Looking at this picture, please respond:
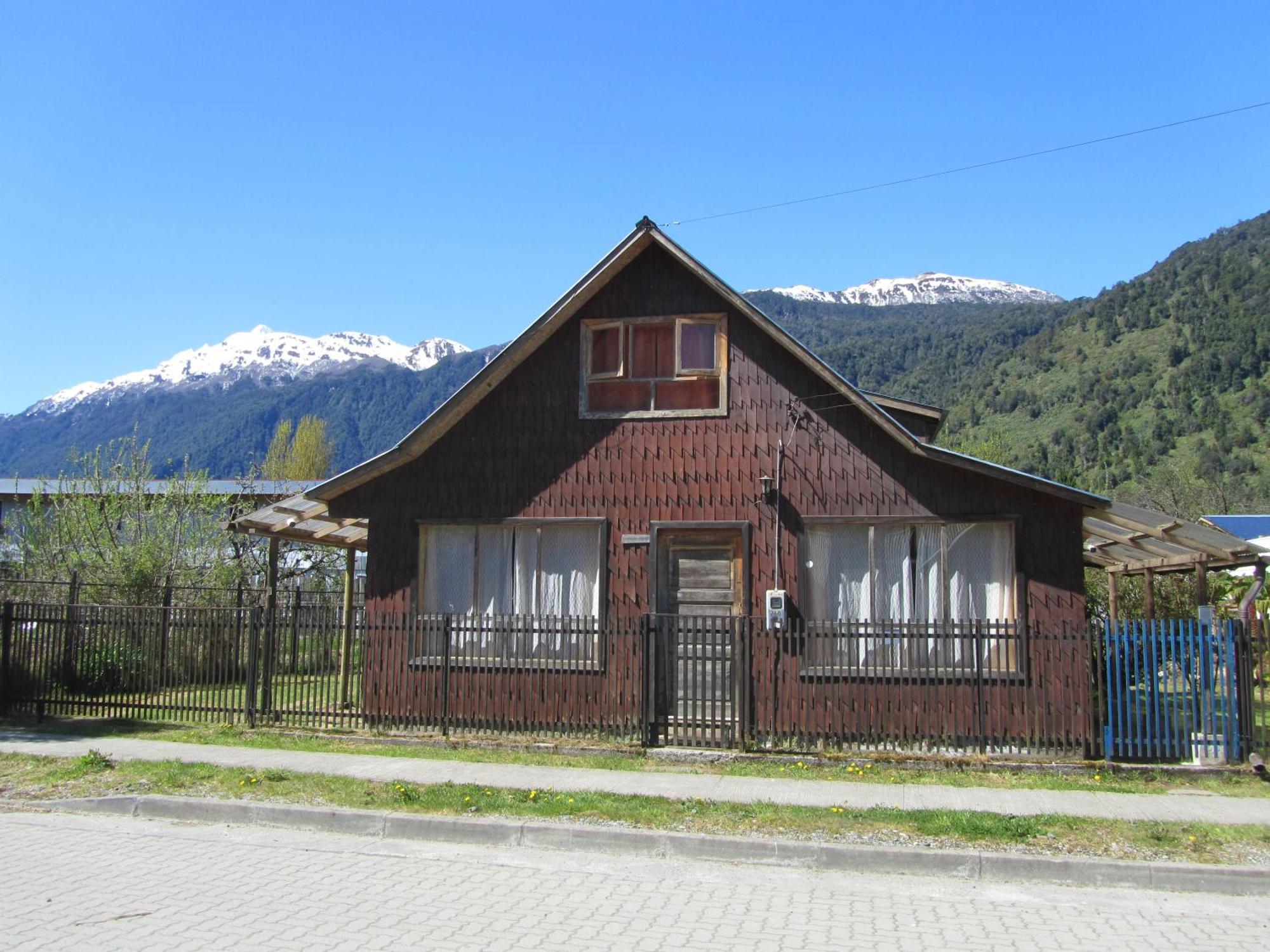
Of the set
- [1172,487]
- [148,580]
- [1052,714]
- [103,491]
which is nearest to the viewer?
[1052,714]

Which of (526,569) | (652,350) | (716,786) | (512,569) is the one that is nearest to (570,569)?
(526,569)

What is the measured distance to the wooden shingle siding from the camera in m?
13.1

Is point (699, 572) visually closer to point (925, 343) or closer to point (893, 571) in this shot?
point (893, 571)

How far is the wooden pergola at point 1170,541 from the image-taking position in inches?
487

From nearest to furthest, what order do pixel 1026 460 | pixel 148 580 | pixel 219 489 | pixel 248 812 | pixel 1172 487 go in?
pixel 248 812 < pixel 148 580 < pixel 219 489 < pixel 1172 487 < pixel 1026 460

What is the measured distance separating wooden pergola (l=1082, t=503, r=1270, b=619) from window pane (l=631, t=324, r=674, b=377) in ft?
18.3

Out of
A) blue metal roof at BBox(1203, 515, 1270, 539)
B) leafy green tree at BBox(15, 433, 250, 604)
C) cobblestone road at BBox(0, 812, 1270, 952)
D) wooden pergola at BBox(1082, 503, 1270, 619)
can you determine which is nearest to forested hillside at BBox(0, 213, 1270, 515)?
blue metal roof at BBox(1203, 515, 1270, 539)

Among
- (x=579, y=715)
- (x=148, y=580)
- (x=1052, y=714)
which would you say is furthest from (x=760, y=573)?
(x=148, y=580)

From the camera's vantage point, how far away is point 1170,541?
1280 centimetres

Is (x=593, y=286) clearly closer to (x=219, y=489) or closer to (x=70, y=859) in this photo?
(x=70, y=859)

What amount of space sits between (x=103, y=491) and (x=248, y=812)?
19.0m

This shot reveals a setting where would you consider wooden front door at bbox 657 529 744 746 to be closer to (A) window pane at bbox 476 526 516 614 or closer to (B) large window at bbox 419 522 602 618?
(B) large window at bbox 419 522 602 618

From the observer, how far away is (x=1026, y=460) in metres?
74.8

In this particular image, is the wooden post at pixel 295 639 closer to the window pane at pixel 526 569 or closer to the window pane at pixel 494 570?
the window pane at pixel 494 570
